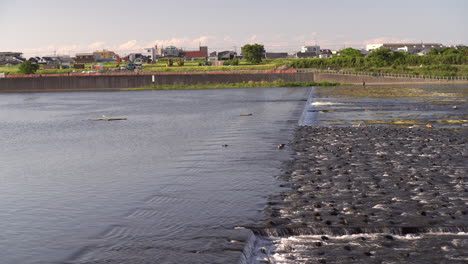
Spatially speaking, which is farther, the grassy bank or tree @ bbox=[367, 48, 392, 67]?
tree @ bbox=[367, 48, 392, 67]

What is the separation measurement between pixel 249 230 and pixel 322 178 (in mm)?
7080

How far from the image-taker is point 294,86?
129 meters

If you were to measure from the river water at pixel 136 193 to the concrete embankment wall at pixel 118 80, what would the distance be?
294ft

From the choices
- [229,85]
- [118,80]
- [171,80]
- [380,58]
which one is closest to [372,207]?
[229,85]

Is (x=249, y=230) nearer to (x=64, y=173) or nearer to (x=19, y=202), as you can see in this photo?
(x=19, y=202)

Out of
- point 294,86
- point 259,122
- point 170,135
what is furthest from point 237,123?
point 294,86

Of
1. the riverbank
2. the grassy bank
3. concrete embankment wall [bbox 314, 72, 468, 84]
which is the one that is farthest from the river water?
the riverbank

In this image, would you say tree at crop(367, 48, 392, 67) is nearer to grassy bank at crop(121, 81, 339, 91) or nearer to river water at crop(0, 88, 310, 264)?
grassy bank at crop(121, 81, 339, 91)

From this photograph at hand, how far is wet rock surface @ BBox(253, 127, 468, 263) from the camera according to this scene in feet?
45.5

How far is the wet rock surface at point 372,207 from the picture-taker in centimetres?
1388

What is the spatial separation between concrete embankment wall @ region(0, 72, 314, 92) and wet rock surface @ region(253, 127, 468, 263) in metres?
104

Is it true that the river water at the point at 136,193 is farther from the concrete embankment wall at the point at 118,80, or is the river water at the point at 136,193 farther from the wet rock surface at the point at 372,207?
the concrete embankment wall at the point at 118,80

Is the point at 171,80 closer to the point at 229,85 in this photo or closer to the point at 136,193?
the point at 229,85

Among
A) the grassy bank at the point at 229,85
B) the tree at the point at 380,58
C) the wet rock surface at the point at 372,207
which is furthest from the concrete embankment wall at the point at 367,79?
the wet rock surface at the point at 372,207
